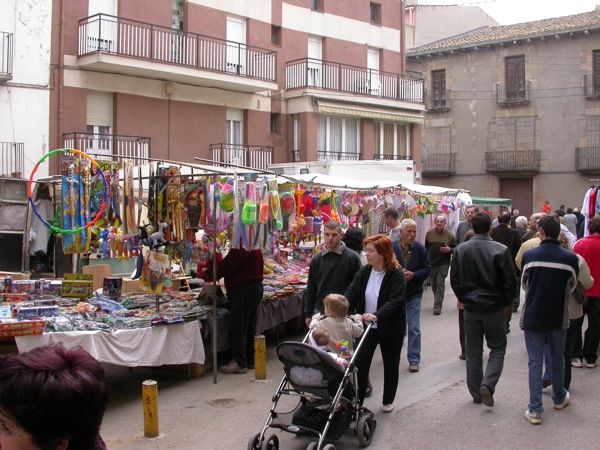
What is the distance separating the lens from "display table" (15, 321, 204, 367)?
6750 millimetres

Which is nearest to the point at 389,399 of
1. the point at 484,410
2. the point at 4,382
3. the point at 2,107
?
the point at 484,410

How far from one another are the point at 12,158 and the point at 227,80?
7172 mm

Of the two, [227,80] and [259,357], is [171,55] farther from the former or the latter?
[259,357]

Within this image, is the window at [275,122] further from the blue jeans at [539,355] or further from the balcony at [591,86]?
the blue jeans at [539,355]

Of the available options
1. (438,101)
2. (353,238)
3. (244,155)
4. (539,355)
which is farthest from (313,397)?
(438,101)

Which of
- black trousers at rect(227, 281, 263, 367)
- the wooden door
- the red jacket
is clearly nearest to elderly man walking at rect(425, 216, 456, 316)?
the red jacket

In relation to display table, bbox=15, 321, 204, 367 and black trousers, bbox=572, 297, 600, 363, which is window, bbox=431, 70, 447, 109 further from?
display table, bbox=15, 321, 204, 367

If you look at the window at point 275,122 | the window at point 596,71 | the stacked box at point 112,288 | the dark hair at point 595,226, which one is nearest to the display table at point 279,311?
the stacked box at point 112,288

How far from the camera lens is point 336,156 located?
26.6m

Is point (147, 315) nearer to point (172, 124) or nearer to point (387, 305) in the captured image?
point (387, 305)

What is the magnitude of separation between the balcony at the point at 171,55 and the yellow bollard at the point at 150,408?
1443 centimetres

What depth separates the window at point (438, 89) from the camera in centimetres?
3884

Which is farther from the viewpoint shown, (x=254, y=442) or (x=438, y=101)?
(x=438, y=101)

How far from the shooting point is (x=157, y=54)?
20.7 metres
